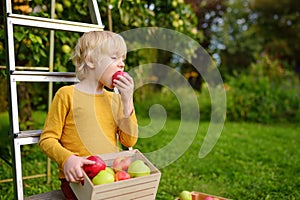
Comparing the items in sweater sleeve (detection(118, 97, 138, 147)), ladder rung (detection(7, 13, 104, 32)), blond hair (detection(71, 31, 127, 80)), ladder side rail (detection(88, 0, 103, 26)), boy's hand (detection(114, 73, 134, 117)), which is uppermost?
ladder side rail (detection(88, 0, 103, 26))

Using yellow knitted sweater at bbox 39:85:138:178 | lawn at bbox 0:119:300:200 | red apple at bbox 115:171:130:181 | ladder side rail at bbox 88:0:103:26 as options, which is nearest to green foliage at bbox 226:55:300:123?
lawn at bbox 0:119:300:200

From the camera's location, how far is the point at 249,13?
12.3 meters

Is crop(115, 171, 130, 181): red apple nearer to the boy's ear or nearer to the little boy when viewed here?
the little boy

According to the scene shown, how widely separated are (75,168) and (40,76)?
0.60 metres

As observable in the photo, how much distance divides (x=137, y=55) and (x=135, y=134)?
188 centimetres

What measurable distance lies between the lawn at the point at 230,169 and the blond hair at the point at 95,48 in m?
0.82

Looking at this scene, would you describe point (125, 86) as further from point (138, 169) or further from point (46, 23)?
point (46, 23)

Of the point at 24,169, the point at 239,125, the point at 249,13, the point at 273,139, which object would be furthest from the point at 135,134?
the point at 249,13

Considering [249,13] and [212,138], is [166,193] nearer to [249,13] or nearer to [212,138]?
[212,138]

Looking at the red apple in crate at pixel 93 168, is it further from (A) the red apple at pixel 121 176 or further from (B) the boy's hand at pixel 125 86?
(B) the boy's hand at pixel 125 86

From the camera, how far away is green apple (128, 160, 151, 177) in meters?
1.46

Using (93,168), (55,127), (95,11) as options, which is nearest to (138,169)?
(93,168)

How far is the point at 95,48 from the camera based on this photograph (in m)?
1.73

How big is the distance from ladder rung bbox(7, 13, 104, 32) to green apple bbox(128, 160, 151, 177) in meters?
0.89
